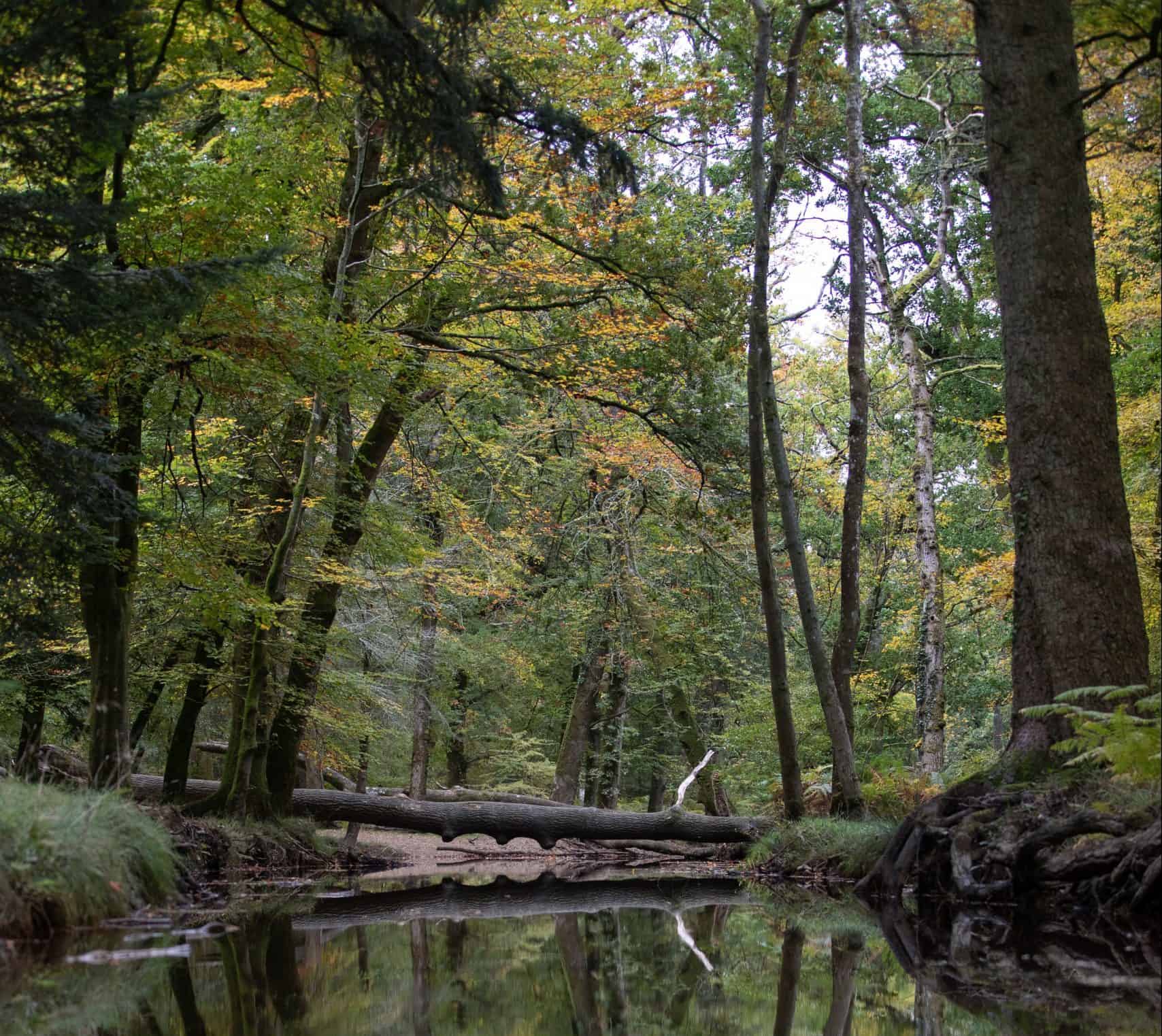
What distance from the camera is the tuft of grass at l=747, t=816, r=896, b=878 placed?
30.8ft

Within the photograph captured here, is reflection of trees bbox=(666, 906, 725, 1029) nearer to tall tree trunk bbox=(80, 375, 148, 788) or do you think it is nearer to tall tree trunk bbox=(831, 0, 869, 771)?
tall tree trunk bbox=(831, 0, 869, 771)

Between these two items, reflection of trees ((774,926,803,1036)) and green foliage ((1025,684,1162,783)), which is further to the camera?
green foliage ((1025,684,1162,783))

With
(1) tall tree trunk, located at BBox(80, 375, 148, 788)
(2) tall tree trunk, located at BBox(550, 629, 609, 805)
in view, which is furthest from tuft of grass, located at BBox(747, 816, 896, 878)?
(2) tall tree trunk, located at BBox(550, 629, 609, 805)

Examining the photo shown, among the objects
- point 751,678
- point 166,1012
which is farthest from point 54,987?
point 751,678

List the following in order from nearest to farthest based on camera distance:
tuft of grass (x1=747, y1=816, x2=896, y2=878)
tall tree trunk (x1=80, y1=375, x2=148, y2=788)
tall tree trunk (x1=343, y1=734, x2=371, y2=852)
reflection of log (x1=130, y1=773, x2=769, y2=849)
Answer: tall tree trunk (x1=80, y1=375, x2=148, y2=788) < tuft of grass (x1=747, y1=816, x2=896, y2=878) < reflection of log (x1=130, y1=773, x2=769, y2=849) < tall tree trunk (x1=343, y1=734, x2=371, y2=852)

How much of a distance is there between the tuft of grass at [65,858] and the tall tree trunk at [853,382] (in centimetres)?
725

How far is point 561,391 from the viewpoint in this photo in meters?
13.0

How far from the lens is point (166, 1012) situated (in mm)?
3781

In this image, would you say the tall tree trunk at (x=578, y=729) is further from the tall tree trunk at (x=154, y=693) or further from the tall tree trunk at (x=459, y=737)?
the tall tree trunk at (x=154, y=693)

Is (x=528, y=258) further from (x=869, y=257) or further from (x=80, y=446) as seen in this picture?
(x=869, y=257)

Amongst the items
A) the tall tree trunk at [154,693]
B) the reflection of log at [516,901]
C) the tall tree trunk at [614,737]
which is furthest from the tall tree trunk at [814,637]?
the tall tree trunk at [614,737]

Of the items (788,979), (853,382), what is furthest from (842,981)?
(853,382)

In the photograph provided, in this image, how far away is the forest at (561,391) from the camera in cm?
710

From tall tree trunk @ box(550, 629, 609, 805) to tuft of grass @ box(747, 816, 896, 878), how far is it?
8.25 metres
